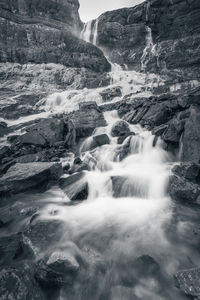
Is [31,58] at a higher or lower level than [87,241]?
higher

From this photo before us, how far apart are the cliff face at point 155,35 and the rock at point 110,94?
36.3 feet

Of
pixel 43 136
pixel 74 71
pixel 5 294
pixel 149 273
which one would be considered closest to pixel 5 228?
pixel 5 294

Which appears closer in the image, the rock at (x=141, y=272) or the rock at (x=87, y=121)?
the rock at (x=141, y=272)

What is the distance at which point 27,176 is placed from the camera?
8469 mm

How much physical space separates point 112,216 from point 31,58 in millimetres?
31068

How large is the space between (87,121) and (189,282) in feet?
39.2

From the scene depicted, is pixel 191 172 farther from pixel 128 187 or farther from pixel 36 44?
pixel 36 44

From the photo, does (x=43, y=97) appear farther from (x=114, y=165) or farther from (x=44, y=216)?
(x=44, y=216)

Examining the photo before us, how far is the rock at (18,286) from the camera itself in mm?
3406

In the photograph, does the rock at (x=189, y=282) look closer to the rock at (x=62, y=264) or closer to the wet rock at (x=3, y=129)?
the rock at (x=62, y=264)

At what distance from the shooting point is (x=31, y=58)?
3109 cm

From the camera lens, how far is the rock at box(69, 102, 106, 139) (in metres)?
13.5

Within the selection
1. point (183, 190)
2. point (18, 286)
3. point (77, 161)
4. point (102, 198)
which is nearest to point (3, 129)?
point (77, 161)

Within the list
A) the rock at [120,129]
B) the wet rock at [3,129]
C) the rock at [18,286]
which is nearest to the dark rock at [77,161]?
the rock at [120,129]
